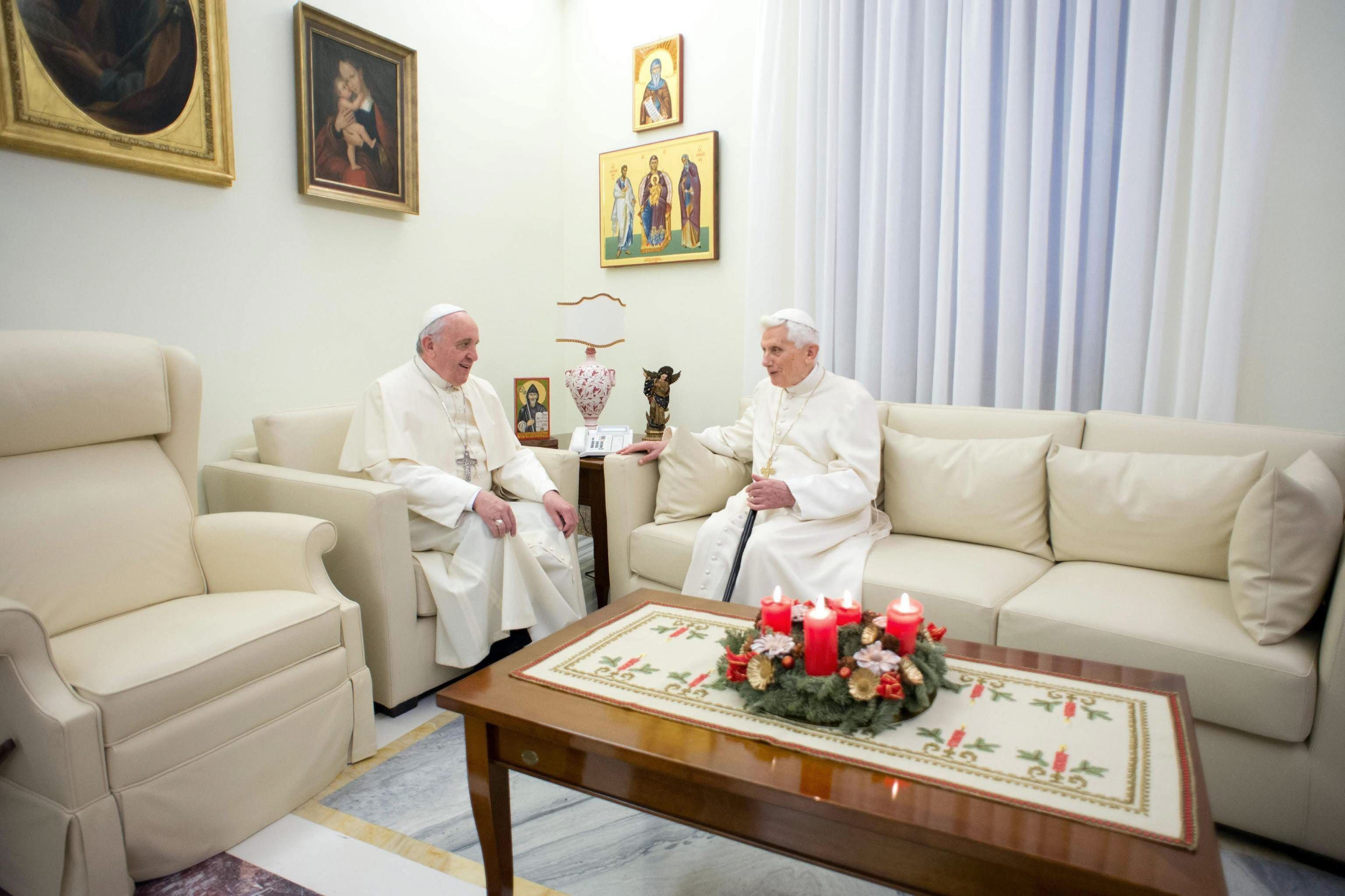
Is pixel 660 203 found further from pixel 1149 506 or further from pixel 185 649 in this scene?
pixel 185 649

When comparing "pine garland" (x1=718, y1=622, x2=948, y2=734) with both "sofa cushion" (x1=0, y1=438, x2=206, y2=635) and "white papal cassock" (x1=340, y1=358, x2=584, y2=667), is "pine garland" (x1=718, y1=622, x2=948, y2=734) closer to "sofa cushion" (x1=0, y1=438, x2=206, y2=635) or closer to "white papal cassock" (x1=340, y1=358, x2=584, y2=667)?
"white papal cassock" (x1=340, y1=358, x2=584, y2=667)

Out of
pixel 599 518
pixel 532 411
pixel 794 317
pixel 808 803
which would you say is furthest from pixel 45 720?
pixel 532 411

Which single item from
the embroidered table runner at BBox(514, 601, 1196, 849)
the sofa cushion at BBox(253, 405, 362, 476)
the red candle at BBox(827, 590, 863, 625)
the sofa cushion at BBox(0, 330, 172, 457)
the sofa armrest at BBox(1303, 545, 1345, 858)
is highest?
the sofa cushion at BBox(0, 330, 172, 457)

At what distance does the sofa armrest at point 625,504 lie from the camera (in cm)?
287

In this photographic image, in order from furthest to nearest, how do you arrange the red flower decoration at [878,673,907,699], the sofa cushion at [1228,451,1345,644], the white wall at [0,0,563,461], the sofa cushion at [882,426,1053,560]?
the sofa cushion at [882,426,1053,560]
the white wall at [0,0,563,461]
the sofa cushion at [1228,451,1345,644]
the red flower decoration at [878,673,907,699]

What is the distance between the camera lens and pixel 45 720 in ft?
4.94

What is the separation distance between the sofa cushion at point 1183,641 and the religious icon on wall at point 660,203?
2.33 m

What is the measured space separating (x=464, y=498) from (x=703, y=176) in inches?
81.6

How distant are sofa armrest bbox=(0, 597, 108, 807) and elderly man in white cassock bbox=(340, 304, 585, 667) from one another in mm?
1003

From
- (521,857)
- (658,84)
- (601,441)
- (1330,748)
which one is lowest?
(521,857)

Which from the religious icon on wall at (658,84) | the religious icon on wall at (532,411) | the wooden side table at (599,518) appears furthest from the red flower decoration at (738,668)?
the religious icon on wall at (658,84)

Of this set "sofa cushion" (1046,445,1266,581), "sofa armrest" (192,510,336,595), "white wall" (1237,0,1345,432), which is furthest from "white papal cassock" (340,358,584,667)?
"white wall" (1237,0,1345,432)

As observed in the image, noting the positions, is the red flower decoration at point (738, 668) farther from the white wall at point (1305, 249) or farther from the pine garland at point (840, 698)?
the white wall at point (1305, 249)

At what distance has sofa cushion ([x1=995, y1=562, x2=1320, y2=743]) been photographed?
5.67ft
